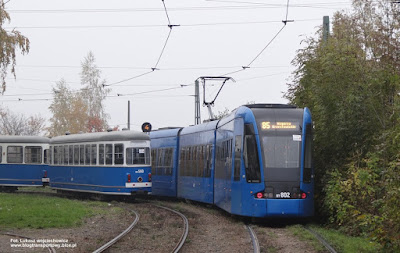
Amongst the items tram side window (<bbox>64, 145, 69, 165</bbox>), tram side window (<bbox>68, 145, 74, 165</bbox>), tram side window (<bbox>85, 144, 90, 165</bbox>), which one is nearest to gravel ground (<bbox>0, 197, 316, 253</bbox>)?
tram side window (<bbox>85, 144, 90, 165</bbox>)

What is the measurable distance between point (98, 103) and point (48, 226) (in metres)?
63.1

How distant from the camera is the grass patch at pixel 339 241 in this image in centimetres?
1265

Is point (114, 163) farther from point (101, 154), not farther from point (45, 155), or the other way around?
point (45, 155)

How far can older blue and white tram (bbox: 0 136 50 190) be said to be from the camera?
34156 mm

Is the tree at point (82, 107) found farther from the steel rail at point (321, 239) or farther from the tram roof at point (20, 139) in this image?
the steel rail at point (321, 239)

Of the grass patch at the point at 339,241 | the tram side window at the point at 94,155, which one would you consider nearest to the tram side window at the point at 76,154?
the tram side window at the point at 94,155

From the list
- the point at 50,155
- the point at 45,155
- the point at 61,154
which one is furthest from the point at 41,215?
the point at 45,155

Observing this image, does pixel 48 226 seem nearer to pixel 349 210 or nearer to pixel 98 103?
pixel 349 210

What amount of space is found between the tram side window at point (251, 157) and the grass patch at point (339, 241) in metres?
1.57

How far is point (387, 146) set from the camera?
48.1ft

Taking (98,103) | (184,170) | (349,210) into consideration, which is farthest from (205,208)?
(98,103)

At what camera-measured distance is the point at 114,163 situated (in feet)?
87.7

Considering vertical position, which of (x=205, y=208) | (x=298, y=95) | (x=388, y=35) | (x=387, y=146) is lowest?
(x=205, y=208)

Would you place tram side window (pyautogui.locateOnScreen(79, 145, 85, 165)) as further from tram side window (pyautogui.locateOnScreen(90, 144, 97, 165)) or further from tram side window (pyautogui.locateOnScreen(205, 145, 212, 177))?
tram side window (pyautogui.locateOnScreen(205, 145, 212, 177))
